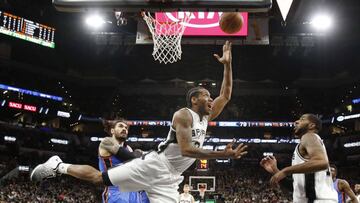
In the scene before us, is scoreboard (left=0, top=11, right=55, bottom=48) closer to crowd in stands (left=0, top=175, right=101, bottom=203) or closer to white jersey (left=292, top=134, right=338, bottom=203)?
crowd in stands (left=0, top=175, right=101, bottom=203)

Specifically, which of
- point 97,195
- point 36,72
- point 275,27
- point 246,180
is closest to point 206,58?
point 275,27

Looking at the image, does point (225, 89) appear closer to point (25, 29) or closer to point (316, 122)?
point (316, 122)

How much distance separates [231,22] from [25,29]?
2192 centimetres

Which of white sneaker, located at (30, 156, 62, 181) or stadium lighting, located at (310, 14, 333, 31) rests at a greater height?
stadium lighting, located at (310, 14, 333, 31)

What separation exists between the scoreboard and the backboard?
A: 65.8 feet

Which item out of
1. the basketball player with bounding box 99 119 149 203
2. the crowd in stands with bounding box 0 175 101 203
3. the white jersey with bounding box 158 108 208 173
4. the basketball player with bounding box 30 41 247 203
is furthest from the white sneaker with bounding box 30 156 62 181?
the crowd in stands with bounding box 0 175 101 203

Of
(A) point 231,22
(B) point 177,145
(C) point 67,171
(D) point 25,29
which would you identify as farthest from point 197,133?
(D) point 25,29

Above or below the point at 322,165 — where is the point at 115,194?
below

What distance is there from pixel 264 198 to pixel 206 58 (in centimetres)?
958

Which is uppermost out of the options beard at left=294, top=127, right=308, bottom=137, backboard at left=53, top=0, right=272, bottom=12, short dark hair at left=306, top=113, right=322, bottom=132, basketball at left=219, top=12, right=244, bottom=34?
backboard at left=53, top=0, right=272, bottom=12

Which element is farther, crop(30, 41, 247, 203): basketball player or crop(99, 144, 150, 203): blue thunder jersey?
crop(99, 144, 150, 203): blue thunder jersey

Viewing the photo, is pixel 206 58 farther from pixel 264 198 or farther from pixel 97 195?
pixel 97 195

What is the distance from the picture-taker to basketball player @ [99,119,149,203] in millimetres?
5609

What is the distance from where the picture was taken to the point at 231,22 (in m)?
6.88
